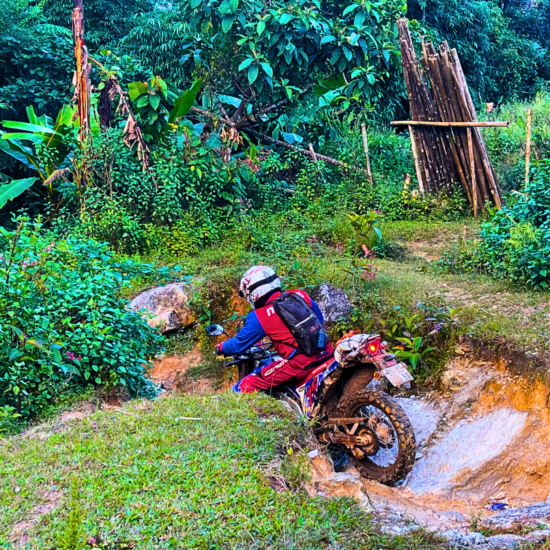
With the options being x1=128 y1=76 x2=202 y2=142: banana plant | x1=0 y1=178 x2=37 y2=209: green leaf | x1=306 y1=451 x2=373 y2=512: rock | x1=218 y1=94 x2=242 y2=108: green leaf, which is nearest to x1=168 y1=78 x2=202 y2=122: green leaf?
x1=128 y1=76 x2=202 y2=142: banana plant

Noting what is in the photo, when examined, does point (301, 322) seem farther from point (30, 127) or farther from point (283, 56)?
point (283, 56)

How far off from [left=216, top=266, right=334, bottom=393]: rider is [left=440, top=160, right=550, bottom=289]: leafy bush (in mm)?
2904

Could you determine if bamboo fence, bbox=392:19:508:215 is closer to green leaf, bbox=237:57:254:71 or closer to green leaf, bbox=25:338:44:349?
green leaf, bbox=237:57:254:71

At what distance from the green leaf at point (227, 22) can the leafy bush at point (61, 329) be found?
6292mm

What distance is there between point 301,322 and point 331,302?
6.82ft

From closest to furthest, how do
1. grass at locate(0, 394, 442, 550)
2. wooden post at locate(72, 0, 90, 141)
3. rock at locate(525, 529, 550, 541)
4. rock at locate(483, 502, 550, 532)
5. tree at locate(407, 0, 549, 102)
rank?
grass at locate(0, 394, 442, 550), rock at locate(525, 529, 550, 541), rock at locate(483, 502, 550, 532), wooden post at locate(72, 0, 90, 141), tree at locate(407, 0, 549, 102)

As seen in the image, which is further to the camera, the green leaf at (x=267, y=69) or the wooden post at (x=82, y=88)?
the green leaf at (x=267, y=69)

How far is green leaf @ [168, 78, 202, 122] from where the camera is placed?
9.67 metres

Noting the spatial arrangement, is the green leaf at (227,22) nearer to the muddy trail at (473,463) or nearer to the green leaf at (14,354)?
the muddy trail at (473,463)

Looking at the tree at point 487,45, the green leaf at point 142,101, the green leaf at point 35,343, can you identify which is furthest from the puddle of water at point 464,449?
the tree at point 487,45

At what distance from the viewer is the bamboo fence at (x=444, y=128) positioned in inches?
381

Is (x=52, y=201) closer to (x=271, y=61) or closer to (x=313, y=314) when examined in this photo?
(x=271, y=61)

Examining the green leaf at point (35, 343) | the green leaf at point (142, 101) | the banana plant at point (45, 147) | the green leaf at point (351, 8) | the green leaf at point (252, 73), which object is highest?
the green leaf at point (351, 8)

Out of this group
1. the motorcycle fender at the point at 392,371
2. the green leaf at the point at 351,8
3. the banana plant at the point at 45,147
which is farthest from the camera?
the green leaf at the point at 351,8
